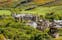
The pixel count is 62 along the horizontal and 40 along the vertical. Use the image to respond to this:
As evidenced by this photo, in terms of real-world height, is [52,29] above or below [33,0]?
below

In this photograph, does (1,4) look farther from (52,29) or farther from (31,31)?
(31,31)

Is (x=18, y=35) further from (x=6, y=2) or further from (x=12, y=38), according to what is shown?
(x=6, y=2)

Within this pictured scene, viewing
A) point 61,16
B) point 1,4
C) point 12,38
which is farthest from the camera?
point 1,4

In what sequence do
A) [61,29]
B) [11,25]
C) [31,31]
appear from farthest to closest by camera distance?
[61,29]
[11,25]
[31,31]

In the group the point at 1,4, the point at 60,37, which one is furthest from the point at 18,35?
the point at 1,4

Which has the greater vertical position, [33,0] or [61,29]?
[33,0]

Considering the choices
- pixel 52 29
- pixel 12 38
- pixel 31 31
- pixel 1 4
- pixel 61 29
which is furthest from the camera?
pixel 1 4

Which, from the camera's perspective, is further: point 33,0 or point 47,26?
point 33,0

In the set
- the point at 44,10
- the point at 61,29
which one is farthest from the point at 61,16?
the point at 61,29

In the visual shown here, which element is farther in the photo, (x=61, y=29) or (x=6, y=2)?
(x=6, y=2)
